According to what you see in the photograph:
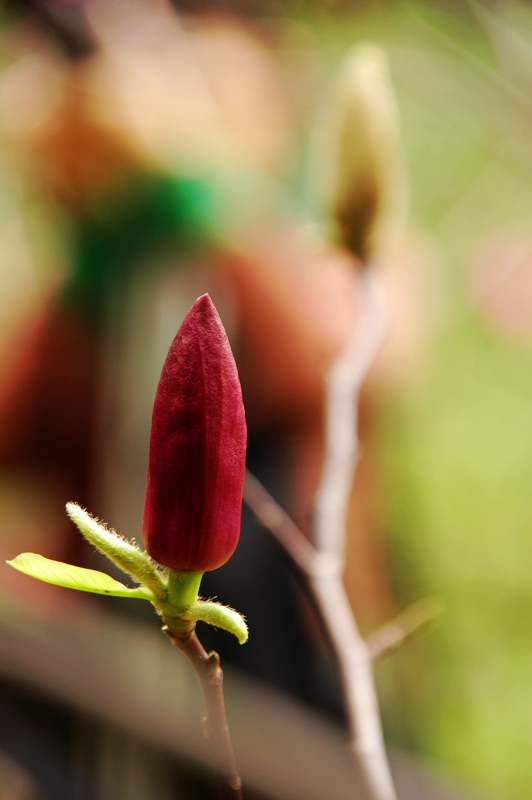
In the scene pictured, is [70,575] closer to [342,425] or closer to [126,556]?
[126,556]

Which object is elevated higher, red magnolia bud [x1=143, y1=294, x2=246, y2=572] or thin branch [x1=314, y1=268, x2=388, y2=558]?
thin branch [x1=314, y1=268, x2=388, y2=558]

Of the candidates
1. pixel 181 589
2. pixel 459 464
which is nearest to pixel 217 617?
pixel 181 589

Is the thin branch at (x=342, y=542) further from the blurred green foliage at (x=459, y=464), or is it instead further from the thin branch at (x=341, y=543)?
the blurred green foliage at (x=459, y=464)

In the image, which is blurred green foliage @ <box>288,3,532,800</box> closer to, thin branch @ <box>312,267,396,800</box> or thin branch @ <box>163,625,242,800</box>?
thin branch @ <box>312,267,396,800</box>

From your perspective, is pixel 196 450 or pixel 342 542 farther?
pixel 342 542

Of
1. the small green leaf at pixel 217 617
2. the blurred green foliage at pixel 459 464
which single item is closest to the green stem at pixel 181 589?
the small green leaf at pixel 217 617

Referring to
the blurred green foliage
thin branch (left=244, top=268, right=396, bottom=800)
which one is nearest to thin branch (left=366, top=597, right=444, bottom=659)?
thin branch (left=244, top=268, right=396, bottom=800)

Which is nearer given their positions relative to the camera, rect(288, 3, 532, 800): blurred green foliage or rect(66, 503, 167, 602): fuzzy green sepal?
rect(66, 503, 167, 602): fuzzy green sepal
